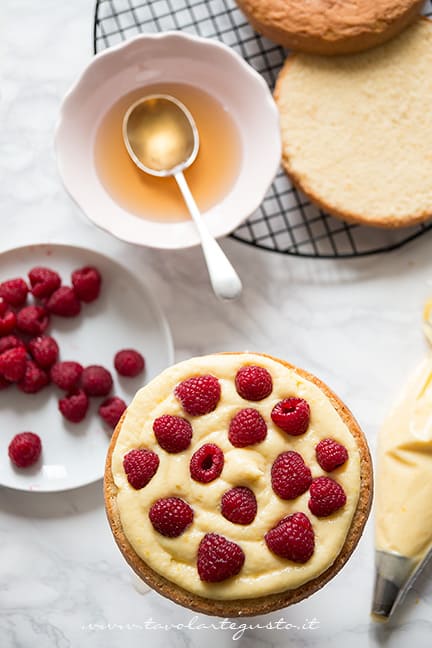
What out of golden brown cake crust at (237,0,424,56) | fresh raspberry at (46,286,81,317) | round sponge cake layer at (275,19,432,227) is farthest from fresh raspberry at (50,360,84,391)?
golden brown cake crust at (237,0,424,56)

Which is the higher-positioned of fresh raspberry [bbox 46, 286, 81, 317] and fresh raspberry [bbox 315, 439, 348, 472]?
fresh raspberry [bbox 46, 286, 81, 317]

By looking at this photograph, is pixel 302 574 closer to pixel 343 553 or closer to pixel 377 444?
pixel 343 553

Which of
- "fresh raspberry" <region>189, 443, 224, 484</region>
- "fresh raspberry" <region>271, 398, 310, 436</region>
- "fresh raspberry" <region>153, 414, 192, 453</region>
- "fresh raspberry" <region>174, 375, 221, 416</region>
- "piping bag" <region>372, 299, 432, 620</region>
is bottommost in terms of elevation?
"piping bag" <region>372, 299, 432, 620</region>

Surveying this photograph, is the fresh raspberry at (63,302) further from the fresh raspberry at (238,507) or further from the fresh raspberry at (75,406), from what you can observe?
the fresh raspberry at (238,507)

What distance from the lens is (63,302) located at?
208cm

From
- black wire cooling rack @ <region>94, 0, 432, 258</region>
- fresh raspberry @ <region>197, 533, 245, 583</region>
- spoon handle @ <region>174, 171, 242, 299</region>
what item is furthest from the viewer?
black wire cooling rack @ <region>94, 0, 432, 258</region>

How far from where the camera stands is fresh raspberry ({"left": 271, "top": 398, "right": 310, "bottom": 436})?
65.2 inches

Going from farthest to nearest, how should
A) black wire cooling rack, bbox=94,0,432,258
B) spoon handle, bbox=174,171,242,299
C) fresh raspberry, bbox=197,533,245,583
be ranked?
black wire cooling rack, bbox=94,0,432,258 < spoon handle, bbox=174,171,242,299 < fresh raspberry, bbox=197,533,245,583

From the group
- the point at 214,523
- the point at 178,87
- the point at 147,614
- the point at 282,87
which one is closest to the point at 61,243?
the point at 178,87

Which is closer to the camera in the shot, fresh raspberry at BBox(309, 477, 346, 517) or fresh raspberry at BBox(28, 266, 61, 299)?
fresh raspberry at BBox(309, 477, 346, 517)

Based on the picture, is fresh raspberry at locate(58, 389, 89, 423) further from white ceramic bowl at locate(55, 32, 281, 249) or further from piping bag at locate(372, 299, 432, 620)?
piping bag at locate(372, 299, 432, 620)

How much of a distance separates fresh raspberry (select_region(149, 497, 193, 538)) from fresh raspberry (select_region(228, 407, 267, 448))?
6.6 inches

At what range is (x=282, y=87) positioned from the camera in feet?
6.90

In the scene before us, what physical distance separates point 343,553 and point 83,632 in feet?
2.59
